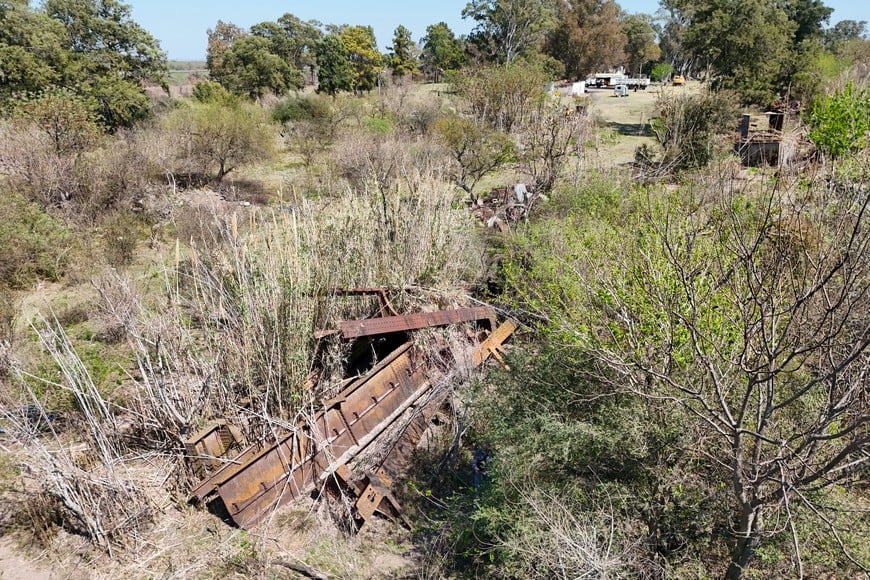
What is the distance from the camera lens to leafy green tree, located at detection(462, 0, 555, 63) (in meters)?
35.8

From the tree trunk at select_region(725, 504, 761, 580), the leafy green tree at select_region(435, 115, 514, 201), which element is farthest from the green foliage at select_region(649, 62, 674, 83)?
the tree trunk at select_region(725, 504, 761, 580)

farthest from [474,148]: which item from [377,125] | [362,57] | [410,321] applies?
[362,57]

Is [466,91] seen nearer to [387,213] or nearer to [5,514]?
[387,213]

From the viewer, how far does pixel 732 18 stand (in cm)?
2020

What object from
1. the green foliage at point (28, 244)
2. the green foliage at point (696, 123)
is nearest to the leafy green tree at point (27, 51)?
the green foliage at point (28, 244)

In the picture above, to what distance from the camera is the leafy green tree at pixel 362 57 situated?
121ft

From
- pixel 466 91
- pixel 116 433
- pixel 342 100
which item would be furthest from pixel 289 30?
pixel 116 433

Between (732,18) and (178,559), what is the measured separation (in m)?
24.8

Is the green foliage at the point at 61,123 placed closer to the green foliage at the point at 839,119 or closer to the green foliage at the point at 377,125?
the green foliage at the point at 377,125

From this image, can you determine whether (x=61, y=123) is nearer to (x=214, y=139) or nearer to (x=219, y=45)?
(x=214, y=139)

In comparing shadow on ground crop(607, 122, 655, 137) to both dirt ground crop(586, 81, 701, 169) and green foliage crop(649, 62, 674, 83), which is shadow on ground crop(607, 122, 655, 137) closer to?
dirt ground crop(586, 81, 701, 169)

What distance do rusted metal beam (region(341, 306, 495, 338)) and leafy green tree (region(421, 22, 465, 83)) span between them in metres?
37.1

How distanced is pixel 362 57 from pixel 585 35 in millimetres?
17751

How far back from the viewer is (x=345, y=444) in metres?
5.36
